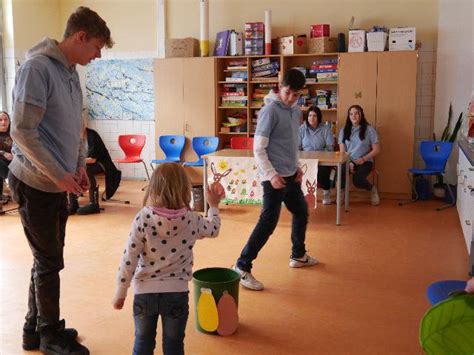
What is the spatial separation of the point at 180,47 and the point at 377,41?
2.89 m

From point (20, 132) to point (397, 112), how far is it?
5.80 meters

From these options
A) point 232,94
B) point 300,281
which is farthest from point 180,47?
point 300,281

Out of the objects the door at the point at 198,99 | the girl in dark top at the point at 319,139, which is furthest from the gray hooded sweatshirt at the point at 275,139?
the door at the point at 198,99

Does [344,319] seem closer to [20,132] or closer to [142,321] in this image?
[142,321]

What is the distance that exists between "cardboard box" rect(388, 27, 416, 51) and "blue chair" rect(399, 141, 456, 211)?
1.28 meters

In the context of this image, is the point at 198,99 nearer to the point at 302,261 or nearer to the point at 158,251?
the point at 302,261

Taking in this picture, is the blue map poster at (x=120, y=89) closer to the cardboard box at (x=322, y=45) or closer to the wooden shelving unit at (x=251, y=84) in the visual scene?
the wooden shelving unit at (x=251, y=84)

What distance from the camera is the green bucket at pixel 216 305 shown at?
3088 mm

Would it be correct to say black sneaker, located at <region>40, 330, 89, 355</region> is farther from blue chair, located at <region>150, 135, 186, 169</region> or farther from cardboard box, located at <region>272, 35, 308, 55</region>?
cardboard box, located at <region>272, 35, 308, 55</region>

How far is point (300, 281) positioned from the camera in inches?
161

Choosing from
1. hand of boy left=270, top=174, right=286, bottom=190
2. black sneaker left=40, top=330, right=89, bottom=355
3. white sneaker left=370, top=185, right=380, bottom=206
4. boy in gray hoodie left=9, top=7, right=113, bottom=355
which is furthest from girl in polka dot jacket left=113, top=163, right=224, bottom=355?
white sneaker left=370, top=185, right=380, bottom=206

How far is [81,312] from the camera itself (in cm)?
351

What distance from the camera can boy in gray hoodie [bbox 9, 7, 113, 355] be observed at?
246cm

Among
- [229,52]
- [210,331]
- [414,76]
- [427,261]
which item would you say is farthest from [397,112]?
[210,331]
